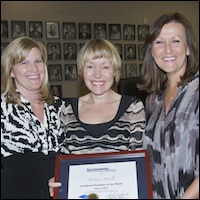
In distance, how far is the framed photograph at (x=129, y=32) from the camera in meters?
6.70

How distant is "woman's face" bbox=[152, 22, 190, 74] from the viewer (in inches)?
71.3

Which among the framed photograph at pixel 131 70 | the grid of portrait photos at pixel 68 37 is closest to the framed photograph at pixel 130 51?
the grid of portrait photos at pixel 68 37

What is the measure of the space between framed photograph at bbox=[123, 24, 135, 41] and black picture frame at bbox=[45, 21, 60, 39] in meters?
1.26

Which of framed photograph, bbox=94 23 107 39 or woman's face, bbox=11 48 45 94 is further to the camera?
framed photograph, bbox=94 23 107 39

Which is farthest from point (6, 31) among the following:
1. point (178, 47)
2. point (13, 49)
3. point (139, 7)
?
point (178, 47)

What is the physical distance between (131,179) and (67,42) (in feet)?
16.0

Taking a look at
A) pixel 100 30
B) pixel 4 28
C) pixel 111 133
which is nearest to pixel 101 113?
pixel 111 133

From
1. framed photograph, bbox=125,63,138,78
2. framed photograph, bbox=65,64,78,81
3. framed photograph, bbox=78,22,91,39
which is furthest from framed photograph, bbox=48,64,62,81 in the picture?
framed photograph, bbox=125,63,138,78

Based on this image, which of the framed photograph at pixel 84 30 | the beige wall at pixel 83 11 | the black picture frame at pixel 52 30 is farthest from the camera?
the framed photograph at pixel 84 30

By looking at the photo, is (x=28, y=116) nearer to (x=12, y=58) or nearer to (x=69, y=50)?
(x=12, y=58)

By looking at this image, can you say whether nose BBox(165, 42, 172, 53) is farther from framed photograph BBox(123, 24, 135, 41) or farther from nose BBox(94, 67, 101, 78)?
framed photograph BBox(123, 24, 135, 41)

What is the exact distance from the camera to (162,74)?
6.82 feet

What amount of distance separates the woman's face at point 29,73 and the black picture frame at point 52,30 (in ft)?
13.7

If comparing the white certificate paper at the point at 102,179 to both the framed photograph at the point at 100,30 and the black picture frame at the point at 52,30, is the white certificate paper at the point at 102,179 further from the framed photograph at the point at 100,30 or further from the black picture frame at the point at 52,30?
the framed photograph at the point at 100,30
